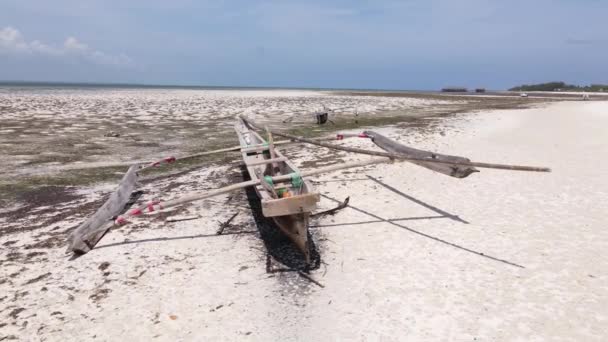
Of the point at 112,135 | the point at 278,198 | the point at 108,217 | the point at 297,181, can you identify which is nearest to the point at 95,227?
the point at 108,217

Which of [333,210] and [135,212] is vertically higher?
[135,212]

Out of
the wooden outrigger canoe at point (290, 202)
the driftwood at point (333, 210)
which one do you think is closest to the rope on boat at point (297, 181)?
the wooden outrigger canoe at point (290, 202)

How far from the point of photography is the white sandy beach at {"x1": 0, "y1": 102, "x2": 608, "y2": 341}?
4.40 m

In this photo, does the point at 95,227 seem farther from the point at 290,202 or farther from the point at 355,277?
the point at 355,277

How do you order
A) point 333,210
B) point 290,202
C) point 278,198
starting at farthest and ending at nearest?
1. point 333,210
2. point 278,198
3. point 290,202

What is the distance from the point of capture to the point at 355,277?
5480 millimetres

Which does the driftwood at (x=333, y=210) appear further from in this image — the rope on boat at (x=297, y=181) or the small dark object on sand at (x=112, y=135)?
the small dark object on sand at (x=112, y=135)

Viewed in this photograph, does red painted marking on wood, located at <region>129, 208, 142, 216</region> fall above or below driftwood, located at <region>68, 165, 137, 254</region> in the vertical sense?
above

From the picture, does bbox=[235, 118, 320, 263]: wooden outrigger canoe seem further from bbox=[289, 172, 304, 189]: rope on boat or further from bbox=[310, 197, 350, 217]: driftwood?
bbox=[310, 197, 350, 217]: driftwood

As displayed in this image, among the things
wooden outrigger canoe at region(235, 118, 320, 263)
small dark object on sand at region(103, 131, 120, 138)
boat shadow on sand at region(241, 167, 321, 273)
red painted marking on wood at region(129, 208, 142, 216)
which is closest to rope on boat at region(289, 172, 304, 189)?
wooden outrigger canoe at region(235, 118, 320, 263)

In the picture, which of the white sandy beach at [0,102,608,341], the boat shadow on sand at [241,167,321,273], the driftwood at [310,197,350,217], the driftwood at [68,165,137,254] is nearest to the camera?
the white sandy beach at [0,102,608,341]

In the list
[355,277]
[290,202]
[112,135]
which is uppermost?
[290,202]

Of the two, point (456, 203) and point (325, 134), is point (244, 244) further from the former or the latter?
point (325, 134)

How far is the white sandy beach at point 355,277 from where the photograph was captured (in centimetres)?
440
